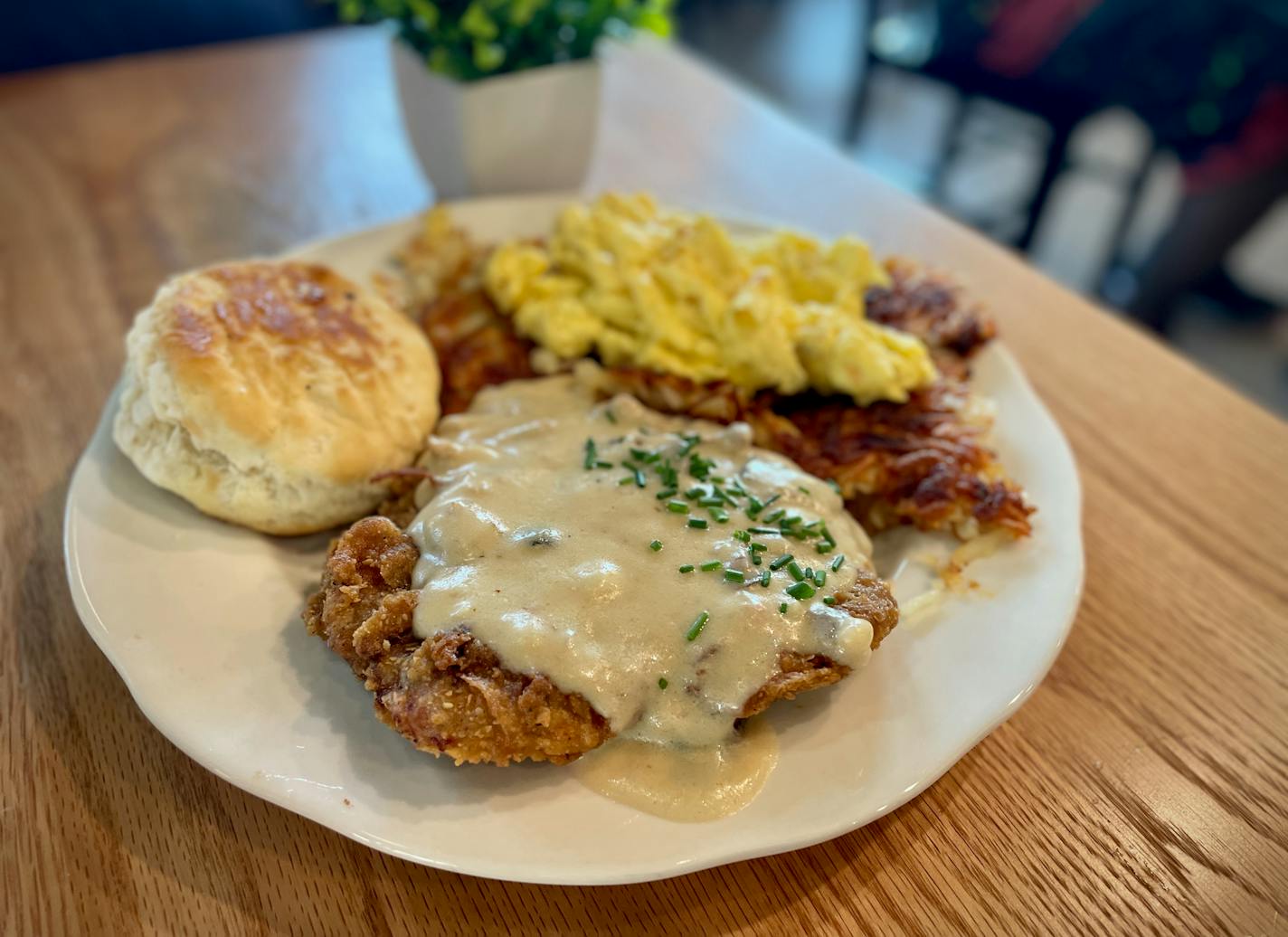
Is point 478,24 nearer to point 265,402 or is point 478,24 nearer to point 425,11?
point 425,11

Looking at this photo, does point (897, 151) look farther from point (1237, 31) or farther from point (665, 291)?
point (665, 291)

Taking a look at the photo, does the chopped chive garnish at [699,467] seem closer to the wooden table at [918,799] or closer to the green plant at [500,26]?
the wooden table at [918,799]

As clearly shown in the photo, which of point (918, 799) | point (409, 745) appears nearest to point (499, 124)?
point (409, 745)

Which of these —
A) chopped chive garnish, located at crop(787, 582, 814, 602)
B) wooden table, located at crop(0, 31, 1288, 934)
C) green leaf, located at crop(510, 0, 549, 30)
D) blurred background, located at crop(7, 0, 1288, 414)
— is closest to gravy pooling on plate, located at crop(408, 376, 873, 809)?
chopped chive garnish, located at crop(787, 582, 814, 602)

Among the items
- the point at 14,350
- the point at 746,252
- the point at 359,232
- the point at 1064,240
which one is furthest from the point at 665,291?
the point at 1064,240

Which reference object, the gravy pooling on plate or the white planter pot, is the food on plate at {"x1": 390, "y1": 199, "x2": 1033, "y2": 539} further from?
the white planter pot

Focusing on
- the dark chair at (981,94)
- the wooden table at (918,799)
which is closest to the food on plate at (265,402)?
the wooden table at (918,799)
